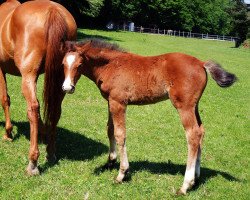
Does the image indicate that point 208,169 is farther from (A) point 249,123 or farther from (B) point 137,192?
(A) point 249,123

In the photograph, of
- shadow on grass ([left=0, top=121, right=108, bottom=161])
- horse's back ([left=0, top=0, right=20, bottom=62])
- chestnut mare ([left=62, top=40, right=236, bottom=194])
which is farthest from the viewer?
shadow on grass ([left=0, top=121, right=108, bottom=161])

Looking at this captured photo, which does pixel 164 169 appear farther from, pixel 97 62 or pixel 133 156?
pixel 97 62

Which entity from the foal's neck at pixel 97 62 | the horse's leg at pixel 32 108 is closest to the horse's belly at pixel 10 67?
the horse's leg at pixel 32 108

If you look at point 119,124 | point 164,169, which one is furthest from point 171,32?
point 119,124

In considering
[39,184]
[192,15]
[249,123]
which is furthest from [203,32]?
[39,184]

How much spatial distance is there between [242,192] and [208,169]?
1021 mm

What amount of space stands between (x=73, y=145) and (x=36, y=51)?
2.40 m

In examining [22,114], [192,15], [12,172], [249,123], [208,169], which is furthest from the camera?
[192,15]

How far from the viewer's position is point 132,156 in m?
7.22

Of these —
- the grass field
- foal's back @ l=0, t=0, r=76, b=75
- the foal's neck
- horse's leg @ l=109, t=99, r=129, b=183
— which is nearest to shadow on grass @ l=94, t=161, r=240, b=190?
the grass field

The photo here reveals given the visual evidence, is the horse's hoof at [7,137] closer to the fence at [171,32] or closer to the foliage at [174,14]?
the foliage at [174,14]

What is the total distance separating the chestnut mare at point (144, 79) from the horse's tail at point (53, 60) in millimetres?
510

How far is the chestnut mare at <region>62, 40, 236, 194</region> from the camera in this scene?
5387 mm

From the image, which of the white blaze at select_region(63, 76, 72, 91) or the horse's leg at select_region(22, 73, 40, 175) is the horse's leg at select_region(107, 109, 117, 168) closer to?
the horse's leg at select_region(22, 73, 40, 175)
